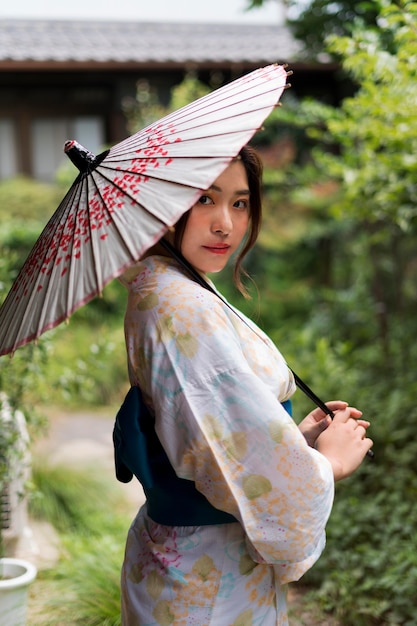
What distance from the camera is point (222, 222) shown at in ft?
5.65

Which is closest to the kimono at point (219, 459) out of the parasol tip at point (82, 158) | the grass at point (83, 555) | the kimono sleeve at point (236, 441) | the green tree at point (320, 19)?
the kimono sleeve at point (236, 441)

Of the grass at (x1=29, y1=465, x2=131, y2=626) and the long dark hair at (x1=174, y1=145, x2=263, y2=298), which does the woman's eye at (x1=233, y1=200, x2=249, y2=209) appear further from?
the grass at (x1=29, y1=465, x2=131, y2=626)

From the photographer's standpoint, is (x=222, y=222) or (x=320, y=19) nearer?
(x=222, y=222)

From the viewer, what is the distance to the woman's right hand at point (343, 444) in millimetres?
1673

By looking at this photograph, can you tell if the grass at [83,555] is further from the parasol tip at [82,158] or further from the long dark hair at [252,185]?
the parasol tip at [82,158]

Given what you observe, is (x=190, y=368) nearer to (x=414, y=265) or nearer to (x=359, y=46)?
(x=359, y=46)

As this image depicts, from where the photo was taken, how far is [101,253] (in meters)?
1.47

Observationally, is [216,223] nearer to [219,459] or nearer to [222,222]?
[222,222]

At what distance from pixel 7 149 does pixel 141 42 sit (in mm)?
3004

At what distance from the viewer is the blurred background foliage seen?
3.75 meters

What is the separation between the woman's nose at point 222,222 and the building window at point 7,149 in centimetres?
1160

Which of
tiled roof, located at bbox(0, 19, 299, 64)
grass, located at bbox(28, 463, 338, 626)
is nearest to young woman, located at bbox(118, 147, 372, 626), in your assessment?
grass, located at bbox(28, 463, 338, 626)

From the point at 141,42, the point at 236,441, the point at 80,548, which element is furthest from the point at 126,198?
the point at 141,42

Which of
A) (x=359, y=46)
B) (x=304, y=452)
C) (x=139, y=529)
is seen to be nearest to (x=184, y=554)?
(x=139, y=529)
